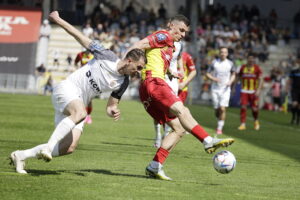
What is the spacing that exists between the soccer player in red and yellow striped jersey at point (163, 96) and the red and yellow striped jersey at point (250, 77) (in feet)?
42.8

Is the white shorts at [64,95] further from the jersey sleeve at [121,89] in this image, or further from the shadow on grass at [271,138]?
the shadow on grass at [271,138]

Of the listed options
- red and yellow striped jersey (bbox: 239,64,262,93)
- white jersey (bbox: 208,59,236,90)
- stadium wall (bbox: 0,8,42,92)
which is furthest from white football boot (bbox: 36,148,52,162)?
stadium wall (bbox: 0,8,42,92)

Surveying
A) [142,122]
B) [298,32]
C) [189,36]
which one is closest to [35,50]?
[189,36]

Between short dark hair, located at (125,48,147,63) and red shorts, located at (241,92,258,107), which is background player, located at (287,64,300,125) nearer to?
red shorts, located at (241,92,258,107)

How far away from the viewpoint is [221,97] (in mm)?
21609

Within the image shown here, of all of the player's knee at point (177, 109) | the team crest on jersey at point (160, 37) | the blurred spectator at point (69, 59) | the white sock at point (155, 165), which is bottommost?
the blurred spectator at point (69, 59)

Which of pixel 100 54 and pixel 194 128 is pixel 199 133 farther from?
pixel 100 54

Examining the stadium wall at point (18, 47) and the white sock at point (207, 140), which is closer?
the white sock at point (207, 140)

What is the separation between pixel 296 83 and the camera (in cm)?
→ 2994

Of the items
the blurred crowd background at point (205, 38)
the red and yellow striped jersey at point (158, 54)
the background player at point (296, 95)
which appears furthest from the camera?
the blurred crowd background at point (205, 38)

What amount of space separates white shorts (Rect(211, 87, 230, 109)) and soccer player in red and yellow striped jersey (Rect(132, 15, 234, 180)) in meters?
11.0

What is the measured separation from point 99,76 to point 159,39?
3.96 ft

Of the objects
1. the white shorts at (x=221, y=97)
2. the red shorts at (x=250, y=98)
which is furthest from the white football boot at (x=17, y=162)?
the red shorts at (x=250, y=98)

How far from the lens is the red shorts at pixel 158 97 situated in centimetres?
987
